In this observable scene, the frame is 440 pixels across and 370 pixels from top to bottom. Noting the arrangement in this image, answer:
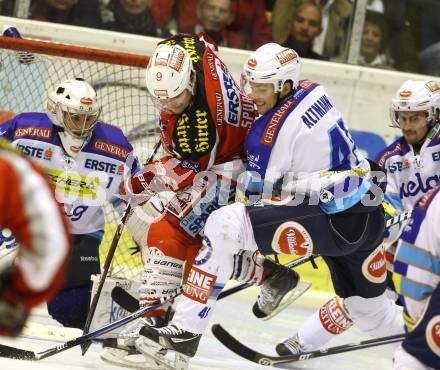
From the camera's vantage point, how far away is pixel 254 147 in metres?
3.44

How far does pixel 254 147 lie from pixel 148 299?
72 centimetres

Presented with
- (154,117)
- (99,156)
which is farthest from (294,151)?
(154,117)

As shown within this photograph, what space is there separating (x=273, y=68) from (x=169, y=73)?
36 centimetres

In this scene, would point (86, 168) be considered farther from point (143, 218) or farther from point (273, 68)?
point (273, 68)

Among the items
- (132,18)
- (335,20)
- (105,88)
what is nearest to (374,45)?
(335,20)

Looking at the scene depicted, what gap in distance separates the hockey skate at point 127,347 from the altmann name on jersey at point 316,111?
924mm

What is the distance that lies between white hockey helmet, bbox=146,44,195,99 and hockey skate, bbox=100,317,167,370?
0.83 metres

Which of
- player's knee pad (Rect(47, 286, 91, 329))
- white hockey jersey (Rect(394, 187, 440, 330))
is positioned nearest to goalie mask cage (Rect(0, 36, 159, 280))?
player's knee pad (Rect(47, 286, 91, 329))

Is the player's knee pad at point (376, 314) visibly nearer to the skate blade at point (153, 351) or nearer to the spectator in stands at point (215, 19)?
the skate blade at point (153, 351)

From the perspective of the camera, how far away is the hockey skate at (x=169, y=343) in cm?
336

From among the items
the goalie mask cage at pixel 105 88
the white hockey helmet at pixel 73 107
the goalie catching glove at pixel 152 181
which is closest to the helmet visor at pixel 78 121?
the white hockey helmet at pixel 73 107

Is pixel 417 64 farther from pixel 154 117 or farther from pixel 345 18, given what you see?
pixel 154 117

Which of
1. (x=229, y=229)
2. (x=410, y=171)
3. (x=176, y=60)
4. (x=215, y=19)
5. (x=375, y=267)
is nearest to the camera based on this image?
(x=229, y=229)

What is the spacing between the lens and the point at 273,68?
11.5 ft
